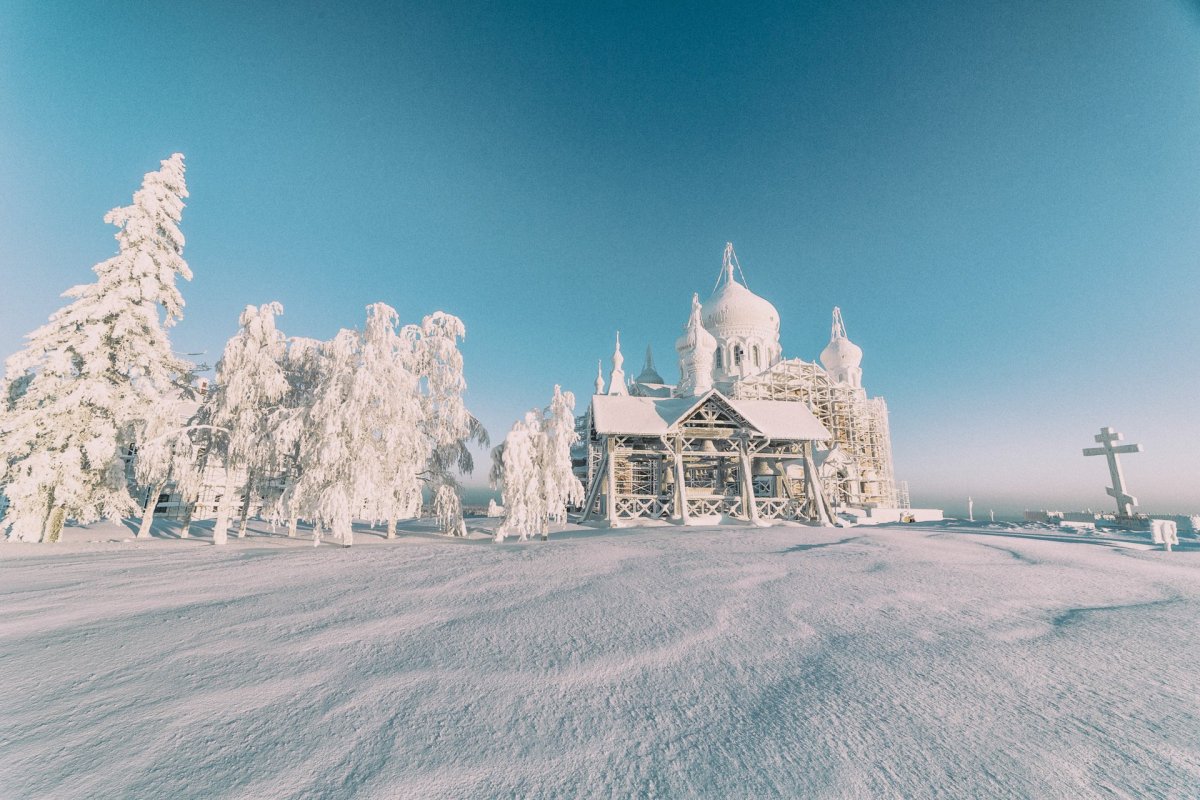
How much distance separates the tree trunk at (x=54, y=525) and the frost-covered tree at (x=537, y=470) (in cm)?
1397

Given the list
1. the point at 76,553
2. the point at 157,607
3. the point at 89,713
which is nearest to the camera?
the point at 89,713

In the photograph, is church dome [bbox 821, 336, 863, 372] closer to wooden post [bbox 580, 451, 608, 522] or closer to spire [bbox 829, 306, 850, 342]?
spire [bbox 829, 306, 850, 342]

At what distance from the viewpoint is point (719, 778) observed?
2.87m

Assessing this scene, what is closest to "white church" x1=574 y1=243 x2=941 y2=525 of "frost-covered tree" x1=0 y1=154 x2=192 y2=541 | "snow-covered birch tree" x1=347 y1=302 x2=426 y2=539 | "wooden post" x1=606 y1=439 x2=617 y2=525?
"wooden post" x1=606 y1=439 x2=617 y2=525

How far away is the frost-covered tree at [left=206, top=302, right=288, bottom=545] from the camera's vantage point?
13562 millimetres

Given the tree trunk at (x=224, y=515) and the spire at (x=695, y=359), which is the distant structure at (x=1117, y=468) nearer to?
the spire at (x=695, y=359)

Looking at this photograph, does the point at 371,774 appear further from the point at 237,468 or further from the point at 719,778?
the point at 237,468

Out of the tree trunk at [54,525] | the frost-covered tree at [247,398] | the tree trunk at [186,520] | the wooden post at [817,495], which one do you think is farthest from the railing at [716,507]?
the tree trunk at [54,525]

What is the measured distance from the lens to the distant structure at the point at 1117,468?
23484 mm

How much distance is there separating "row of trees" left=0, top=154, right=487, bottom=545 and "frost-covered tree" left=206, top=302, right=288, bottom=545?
0.04 m

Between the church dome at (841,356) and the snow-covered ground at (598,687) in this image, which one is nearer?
the snow-covered ground at (598,687)

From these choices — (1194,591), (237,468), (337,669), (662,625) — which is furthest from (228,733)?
(237,468)

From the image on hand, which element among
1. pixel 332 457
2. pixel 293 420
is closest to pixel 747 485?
pixel 332 457

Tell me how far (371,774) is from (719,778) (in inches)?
86.2
